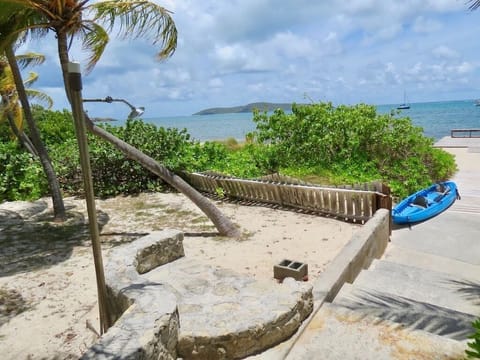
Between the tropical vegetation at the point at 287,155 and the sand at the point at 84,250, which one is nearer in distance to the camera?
the sand at the point at 84,250

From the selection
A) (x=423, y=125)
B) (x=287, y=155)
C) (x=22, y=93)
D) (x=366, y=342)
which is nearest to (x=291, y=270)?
(x=366, y=342)

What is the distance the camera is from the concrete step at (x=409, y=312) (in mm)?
3307

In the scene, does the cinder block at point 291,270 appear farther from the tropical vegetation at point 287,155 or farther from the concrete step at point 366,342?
the tropical vegetation at point 287,155

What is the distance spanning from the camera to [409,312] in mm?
3568

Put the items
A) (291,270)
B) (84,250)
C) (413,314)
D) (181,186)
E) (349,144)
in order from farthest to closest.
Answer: (349,144), (181,186), (84,250), (291,270), (413,314)

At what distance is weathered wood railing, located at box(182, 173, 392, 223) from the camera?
22.5ft

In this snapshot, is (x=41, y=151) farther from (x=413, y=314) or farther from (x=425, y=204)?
(x=425, y=204)

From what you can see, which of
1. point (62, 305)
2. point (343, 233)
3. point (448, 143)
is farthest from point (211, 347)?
point (448, 143)

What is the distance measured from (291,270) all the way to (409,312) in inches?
54.9

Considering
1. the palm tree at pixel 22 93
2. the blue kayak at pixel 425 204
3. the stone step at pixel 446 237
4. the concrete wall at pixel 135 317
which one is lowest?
the stone step at pixel 446 237

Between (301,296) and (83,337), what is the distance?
7.15 feet

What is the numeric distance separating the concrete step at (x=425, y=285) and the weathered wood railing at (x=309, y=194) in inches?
67.7

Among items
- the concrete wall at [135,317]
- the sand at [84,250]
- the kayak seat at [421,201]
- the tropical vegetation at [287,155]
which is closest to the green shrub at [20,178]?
the tropical vegetation at [287,155]

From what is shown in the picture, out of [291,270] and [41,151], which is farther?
[41,151]
